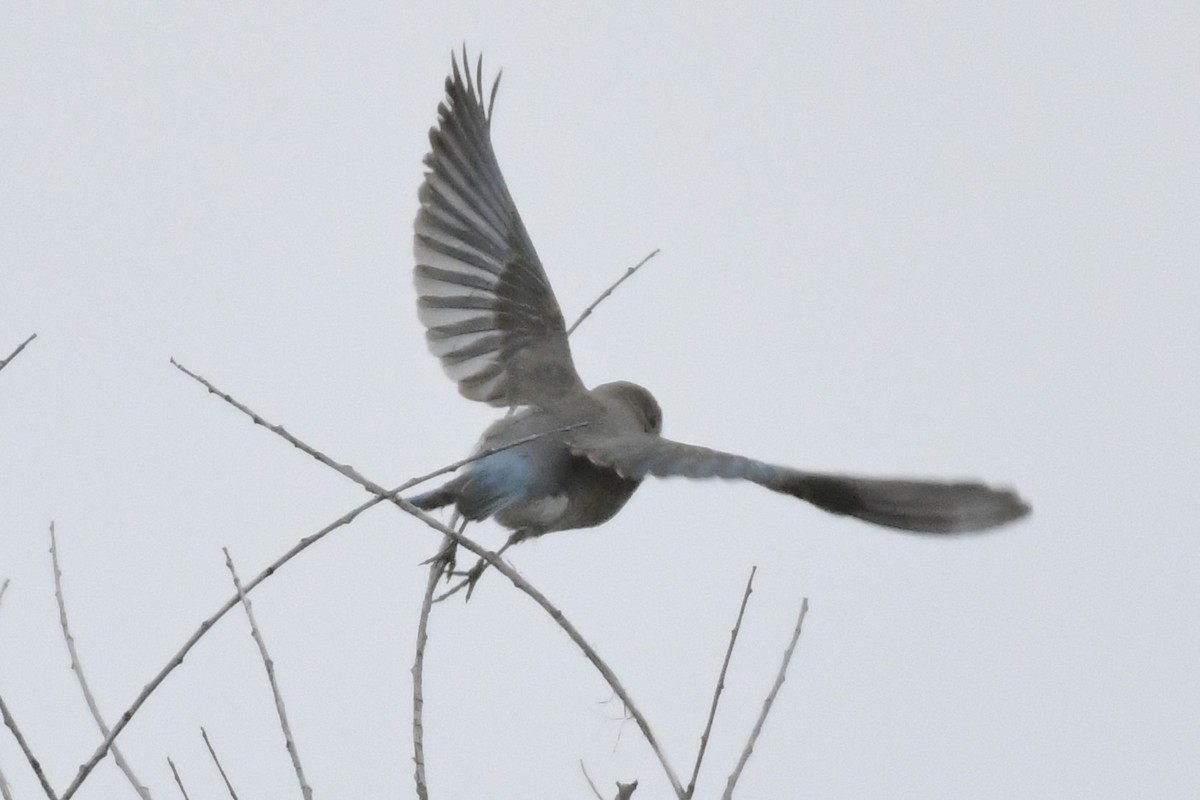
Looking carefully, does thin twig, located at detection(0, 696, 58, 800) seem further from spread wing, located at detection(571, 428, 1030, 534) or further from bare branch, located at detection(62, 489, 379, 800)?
spread wing, located at detection(571, 428, 1030, 534)

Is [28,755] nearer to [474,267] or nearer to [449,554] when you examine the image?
[449,554]

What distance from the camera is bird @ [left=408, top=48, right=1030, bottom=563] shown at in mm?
4535

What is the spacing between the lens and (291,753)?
8.86 ft

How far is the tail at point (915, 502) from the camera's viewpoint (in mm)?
3219

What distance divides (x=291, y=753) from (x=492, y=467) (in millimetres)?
1735

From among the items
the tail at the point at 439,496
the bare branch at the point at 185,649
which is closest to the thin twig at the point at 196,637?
the bare branch at the point at 185,649

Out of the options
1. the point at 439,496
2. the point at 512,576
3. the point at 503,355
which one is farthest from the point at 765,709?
the point at 503,355

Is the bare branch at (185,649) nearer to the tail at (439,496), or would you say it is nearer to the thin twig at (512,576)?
the thin twig at (512,576)

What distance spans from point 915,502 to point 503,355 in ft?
7.63

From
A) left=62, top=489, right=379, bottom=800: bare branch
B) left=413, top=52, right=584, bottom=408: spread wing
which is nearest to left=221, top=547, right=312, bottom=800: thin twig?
left=62, top=489, right=379, bottom=800: bare branch

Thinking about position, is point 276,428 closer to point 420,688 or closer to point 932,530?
point 420,688

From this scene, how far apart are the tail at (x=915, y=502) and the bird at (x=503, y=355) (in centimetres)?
72

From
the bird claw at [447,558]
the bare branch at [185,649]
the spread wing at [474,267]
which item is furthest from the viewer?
the spread wing at [474,267]

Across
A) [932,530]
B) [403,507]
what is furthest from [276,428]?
[932,530]
